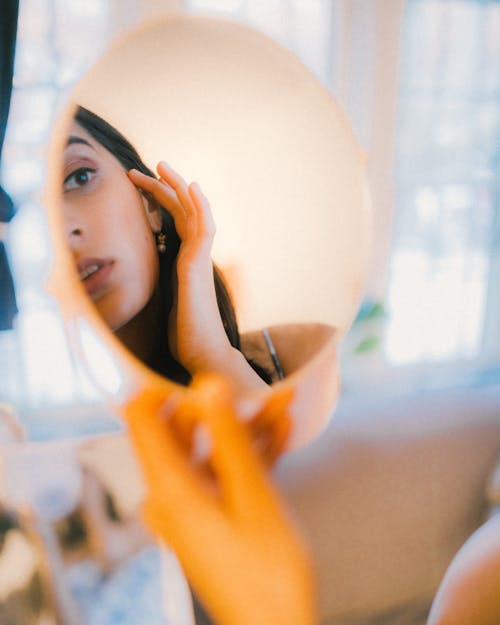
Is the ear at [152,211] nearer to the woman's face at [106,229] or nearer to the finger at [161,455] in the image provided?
the woman's face at [106,229]

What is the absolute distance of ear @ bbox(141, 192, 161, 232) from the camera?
1.25ft

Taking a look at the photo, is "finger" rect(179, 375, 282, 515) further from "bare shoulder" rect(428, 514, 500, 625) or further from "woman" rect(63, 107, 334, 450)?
"bare shoulder" rect(428, 514, 500, 625)

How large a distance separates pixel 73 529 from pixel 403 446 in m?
0.75

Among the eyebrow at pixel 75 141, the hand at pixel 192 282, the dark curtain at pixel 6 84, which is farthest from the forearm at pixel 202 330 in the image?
the dark curtain at pixel 6 84

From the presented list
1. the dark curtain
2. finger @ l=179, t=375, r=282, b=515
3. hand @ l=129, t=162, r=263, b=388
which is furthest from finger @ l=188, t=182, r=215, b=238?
the dark curtain

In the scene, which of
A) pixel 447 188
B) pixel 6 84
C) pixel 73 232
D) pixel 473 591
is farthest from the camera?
pixel 447 188

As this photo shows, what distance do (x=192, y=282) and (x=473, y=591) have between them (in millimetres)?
751

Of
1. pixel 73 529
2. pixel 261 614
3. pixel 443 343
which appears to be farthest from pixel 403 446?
pixel 261 614

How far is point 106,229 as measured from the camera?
37 cm

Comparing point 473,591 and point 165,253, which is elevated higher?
point 165,253

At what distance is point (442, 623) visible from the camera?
2.69 feet

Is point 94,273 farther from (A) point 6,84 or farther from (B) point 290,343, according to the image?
(A) point 6,84

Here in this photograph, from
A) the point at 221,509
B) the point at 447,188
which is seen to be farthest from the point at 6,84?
the point at 447,188

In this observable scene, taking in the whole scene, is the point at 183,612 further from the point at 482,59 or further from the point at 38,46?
the point at 482,59
